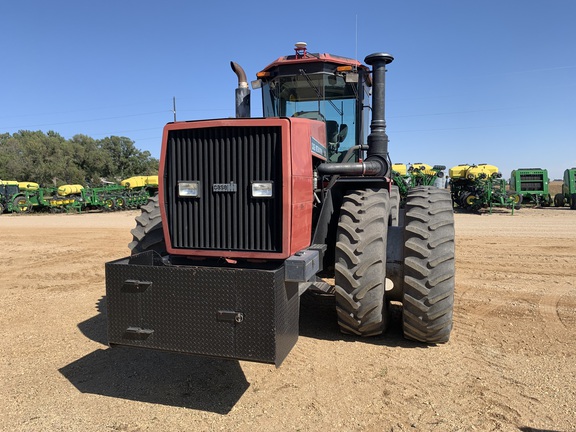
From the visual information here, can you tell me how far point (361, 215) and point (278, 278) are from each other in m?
1.28

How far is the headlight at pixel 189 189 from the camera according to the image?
3.38 meters

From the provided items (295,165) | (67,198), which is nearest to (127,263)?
(295,165)

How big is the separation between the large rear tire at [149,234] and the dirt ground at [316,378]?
3.33 feet

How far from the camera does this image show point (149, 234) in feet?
15.1

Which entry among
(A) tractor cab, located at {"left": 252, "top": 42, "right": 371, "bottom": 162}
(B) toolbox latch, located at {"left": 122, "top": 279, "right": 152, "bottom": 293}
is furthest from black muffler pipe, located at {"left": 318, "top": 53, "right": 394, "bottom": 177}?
(B) toolbox latch, located at {"left": 122, "top": 279, "right": 152, "bottom": 293}

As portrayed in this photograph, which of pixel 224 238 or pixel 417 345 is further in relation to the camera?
pixel 417 345

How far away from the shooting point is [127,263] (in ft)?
10.8

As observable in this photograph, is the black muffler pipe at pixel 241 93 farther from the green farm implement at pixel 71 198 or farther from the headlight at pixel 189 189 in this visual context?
the green farm implement at pixel 71 198

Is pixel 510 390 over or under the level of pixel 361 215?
under

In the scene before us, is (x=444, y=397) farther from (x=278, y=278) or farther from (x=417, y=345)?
(x=278, y=278)

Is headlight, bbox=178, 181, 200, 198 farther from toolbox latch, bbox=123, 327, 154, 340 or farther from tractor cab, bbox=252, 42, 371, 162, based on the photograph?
tractor cab, bbox=252, 42, 371, 162

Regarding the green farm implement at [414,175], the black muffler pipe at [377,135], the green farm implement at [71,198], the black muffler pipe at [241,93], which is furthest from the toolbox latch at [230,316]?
the green farm implement at [71,198]

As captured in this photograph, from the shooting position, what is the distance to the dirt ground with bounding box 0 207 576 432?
115 inches

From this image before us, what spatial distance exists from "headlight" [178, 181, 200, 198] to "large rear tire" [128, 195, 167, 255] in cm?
110
